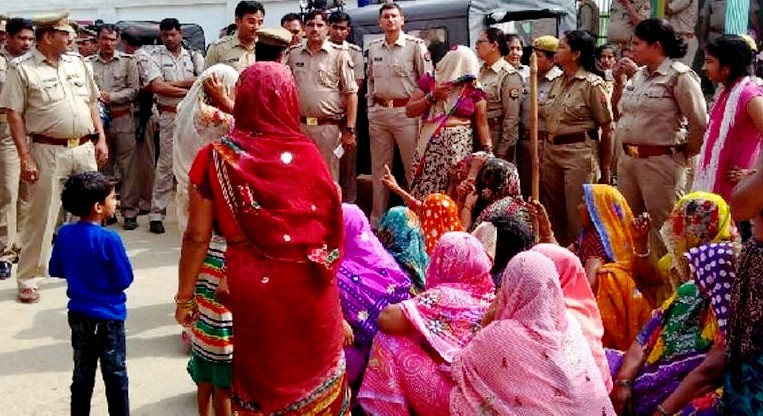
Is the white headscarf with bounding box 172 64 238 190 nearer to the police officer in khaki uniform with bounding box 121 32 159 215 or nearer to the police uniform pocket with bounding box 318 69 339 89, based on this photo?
the police uniform pocket with bounding box 318 69 339 89

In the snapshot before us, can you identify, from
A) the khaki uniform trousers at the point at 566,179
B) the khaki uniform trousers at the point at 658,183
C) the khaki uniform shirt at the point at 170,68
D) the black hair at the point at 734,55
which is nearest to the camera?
the black hair at the point at 734,55

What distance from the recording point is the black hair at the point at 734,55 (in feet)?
15.7

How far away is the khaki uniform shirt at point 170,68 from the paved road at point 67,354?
88.4 inches

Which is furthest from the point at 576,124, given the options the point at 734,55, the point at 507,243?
the point at 507,243

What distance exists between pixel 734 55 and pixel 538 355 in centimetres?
277

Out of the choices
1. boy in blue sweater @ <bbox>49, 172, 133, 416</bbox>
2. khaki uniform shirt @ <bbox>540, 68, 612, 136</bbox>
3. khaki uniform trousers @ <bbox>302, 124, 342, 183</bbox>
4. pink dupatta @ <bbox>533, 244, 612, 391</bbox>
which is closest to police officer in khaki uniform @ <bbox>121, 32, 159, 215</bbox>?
khaki uniform trousers @ <bbox>302, 124, 342, 183</bbox>

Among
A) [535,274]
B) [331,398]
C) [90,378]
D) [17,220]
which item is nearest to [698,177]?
[535,274]

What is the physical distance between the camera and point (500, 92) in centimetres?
702

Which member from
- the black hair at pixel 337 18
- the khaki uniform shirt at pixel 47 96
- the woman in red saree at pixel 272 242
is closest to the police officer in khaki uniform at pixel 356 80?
the black hair at pixel 337 18

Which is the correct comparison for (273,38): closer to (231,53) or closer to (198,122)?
(198,122)

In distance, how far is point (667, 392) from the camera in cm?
311

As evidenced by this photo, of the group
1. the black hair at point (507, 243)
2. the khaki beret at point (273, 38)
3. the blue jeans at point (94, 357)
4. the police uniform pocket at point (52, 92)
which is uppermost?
the khaki beret at point (273, 38)

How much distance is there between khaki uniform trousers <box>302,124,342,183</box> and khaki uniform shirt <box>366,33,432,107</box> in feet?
1.89

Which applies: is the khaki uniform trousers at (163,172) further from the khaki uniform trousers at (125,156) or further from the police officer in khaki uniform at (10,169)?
the police officer in khaki uniform at (10,169)
